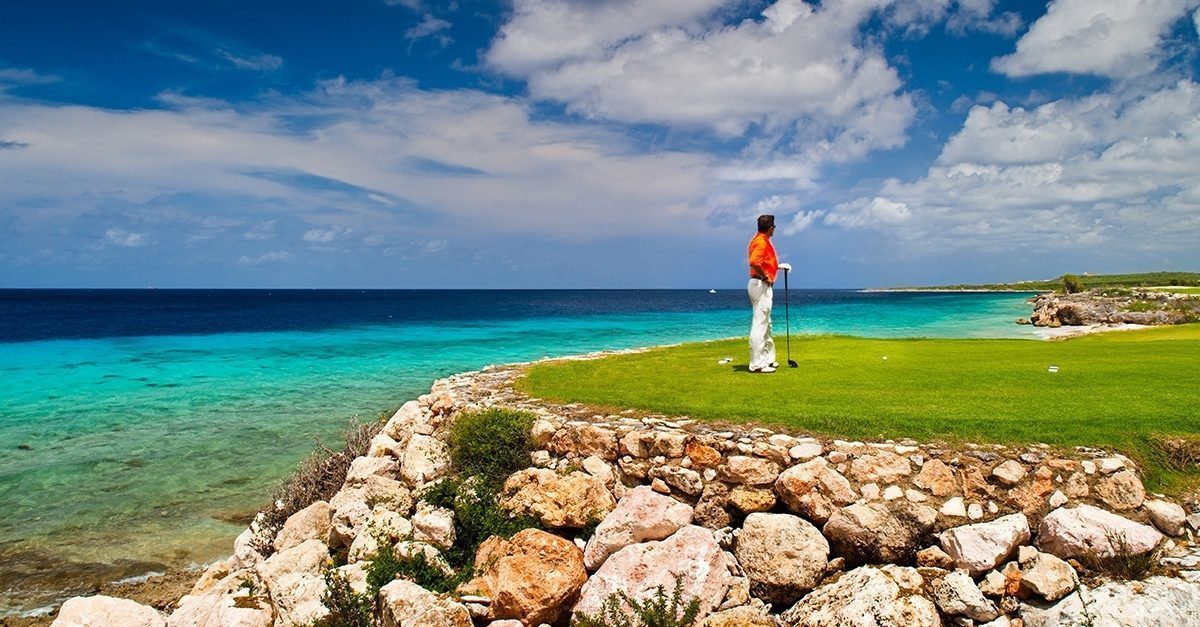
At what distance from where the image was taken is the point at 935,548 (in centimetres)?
714

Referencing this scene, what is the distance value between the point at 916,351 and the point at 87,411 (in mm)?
26752

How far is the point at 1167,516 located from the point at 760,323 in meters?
6.96

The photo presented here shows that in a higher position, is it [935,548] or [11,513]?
[935,548]

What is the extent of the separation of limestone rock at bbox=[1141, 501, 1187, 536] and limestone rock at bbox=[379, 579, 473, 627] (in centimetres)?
752

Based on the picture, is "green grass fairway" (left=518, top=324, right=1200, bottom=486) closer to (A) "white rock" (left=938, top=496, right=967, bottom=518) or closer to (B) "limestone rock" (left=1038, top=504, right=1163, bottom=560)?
(A) "white rock" (left=938, top=496, right=967, bottom=518)

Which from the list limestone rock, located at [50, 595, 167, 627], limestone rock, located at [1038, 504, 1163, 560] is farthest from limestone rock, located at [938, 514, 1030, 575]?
limestone rock, located at [50, 595, 167, 627]

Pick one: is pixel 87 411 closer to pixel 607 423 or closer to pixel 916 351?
pixel 607 423

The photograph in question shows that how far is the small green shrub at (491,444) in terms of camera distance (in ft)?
32.4

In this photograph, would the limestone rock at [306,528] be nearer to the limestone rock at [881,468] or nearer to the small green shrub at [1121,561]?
the limestone rock at [881,468]

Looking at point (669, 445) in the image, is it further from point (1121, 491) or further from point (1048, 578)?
point (1121, 491)

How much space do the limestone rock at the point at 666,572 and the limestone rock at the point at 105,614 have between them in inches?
230

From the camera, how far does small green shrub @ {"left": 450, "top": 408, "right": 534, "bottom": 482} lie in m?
9.88

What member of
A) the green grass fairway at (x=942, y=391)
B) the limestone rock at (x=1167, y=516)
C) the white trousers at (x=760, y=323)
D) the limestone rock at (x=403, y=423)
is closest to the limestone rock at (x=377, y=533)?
the limestone rock at (x=403, y=423)

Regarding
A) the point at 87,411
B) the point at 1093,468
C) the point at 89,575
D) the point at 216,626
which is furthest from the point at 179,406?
the point at 1093,468
